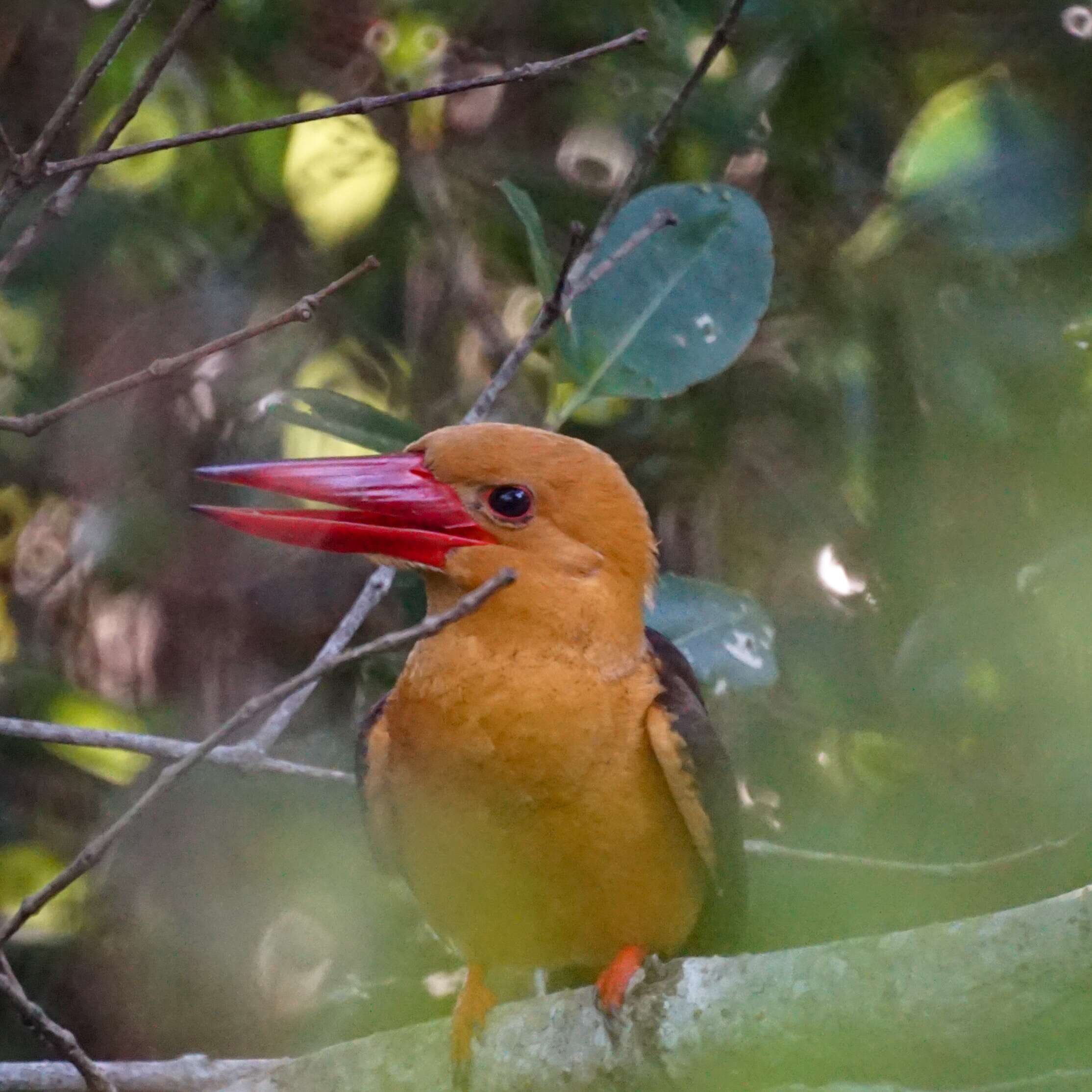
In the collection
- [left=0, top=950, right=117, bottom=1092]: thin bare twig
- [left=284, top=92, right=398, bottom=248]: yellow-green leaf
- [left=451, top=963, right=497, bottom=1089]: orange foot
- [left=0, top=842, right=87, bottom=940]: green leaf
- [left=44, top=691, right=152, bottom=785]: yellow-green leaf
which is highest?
[left=0, top=950, right=117, bottom=1092]: thin bare twig

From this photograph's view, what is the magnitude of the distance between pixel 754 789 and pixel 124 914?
4.49ft

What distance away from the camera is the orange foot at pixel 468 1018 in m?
2.16

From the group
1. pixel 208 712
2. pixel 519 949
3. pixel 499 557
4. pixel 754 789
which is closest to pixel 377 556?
pixel 499 557

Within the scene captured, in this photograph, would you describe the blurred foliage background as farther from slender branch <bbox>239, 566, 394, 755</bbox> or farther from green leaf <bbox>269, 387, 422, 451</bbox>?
slender branch <bbox>239, 566, 394, 755</bbox>

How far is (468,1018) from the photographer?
2.22 m

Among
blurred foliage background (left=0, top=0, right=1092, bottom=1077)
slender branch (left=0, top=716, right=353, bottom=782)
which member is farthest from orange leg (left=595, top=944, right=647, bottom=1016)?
slender branch (left=0, top=716, right=353, bottom=782)

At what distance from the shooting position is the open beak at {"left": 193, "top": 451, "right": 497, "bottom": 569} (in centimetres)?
209

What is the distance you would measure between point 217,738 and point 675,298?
1.34 m

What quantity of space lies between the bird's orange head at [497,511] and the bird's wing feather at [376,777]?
234 mm

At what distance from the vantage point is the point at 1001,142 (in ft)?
9.79

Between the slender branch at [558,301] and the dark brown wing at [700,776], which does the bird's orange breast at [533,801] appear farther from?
the slender branch at [558,301]

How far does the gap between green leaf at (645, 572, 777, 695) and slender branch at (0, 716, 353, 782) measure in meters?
0.57

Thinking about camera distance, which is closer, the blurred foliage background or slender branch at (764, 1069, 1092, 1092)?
slender branch at (764, 1069, 1092, 1092)

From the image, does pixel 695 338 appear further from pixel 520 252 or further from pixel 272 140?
pixel 272 140
